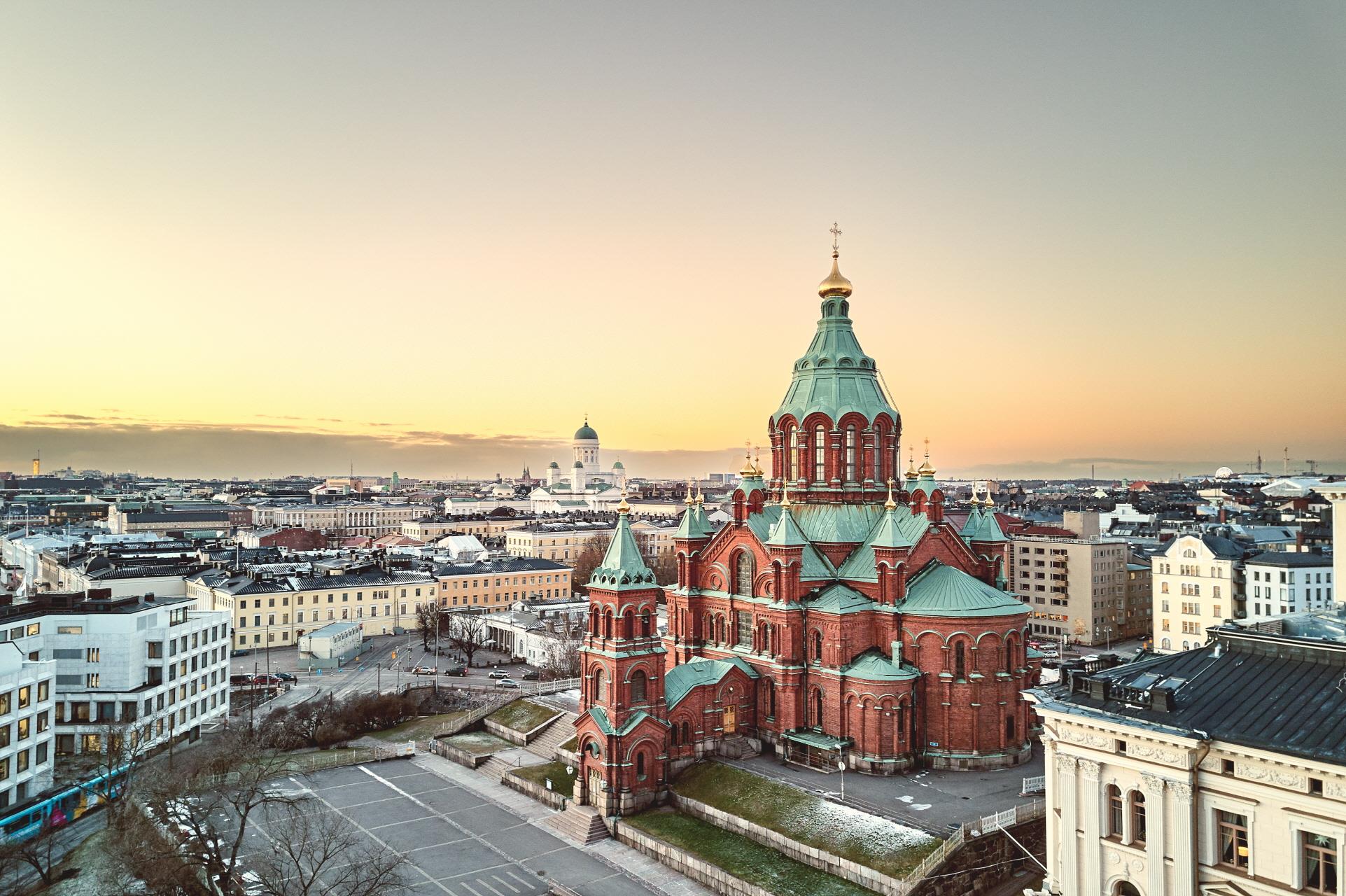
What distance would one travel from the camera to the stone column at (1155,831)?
81.3 feet

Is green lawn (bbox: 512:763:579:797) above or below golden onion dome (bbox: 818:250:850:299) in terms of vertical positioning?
below

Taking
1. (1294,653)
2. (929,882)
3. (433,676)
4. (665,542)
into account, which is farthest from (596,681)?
(665,542)

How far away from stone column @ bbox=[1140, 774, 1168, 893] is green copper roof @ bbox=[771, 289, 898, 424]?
102 feet

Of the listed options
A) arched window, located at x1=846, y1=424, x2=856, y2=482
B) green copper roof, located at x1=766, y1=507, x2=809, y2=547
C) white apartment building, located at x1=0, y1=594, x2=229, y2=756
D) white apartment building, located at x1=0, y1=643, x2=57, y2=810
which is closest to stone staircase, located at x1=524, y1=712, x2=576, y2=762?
green copper roof, located at x1=766, y1=507, x2=809, y2=547

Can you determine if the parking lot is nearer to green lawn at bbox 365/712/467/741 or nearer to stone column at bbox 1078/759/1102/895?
green lawn at bbox 365/712/467/741

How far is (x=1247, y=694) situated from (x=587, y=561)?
11086 centimetres

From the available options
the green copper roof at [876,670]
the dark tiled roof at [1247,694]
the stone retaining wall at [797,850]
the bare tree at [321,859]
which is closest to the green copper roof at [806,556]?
the green copper roof at [876,670]

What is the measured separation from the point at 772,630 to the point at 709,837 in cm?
1200

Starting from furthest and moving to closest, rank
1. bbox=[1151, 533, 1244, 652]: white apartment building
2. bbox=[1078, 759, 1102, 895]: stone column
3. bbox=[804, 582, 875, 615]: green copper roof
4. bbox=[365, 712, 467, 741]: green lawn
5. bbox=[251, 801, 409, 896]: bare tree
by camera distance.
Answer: bbox=[1151, 533, 1244, 652]: white apartment building, bbox=[365, 712, 467, 741]: green lawn, bbox=[804, 582, 875, 615]: green copper roof, bbox=[251, 801, 409, 896]: bare tree, bbox=[1078, 759, 1102, 895]: stone column

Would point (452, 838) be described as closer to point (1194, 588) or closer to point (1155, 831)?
point (1155, 831)

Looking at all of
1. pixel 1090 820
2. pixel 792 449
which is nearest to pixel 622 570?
pixel 792 449

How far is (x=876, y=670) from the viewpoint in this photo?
4566cm

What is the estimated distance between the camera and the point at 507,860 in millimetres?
40156

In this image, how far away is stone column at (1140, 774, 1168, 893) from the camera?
976 inches
